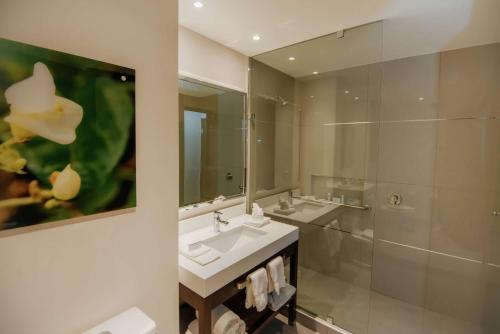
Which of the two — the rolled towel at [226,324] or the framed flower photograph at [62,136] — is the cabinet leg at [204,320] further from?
the framed flower photograph at [62,136]

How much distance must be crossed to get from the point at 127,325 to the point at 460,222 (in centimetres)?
277

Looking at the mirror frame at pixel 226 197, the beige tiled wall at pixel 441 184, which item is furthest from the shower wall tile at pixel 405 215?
the mirror frame at pixel 226 197

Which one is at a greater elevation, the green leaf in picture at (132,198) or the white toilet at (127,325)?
the green leaf in picture at (132,198)

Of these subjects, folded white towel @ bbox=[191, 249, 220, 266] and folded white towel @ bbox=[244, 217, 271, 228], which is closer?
folded white towel @ bbox=[191, 249, 220, 266]

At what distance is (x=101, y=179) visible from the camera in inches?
40.1

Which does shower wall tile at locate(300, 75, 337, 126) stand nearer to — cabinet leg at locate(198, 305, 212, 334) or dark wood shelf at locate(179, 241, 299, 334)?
dark wood shelf at locate(179, 241, 299, 334)

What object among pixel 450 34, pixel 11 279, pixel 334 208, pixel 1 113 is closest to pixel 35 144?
pixel 1 113

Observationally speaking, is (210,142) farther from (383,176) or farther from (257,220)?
(383,176)

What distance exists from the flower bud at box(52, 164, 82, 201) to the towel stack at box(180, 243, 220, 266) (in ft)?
2.69

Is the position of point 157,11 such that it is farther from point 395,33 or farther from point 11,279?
point 395,33

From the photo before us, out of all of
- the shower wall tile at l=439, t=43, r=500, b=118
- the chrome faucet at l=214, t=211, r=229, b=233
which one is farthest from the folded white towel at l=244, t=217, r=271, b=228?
the shower wall tile at l=439, t=43, r=500, b=118

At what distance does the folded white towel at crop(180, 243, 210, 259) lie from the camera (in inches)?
60.7

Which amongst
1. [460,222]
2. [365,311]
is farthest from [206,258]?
[460,222]

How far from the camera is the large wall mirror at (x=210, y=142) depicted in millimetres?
1896
